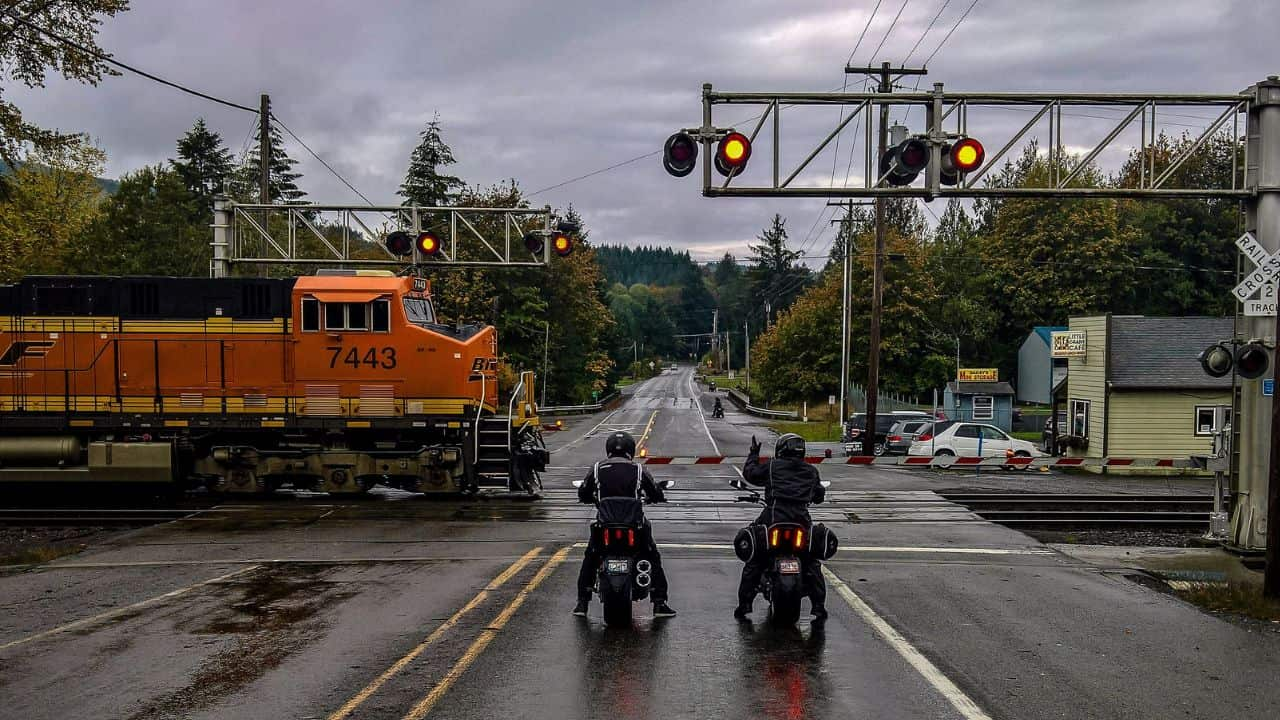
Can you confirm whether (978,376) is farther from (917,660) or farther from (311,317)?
(917,660)

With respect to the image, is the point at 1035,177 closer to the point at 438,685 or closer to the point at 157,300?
the point at 157,300

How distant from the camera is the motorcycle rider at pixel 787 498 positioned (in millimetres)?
9828

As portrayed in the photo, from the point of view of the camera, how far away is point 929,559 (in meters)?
14.9

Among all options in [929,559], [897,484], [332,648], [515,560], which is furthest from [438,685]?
[897,484]

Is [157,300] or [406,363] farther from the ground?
[157,300]

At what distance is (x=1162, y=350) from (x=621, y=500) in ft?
92.4

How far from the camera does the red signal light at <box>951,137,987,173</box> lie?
1395cm

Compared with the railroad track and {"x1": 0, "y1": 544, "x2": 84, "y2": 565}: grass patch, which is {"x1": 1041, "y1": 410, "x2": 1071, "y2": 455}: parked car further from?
{"x1": 0, "y1": 544, "x2": 84, "y2": 565}: grass patch

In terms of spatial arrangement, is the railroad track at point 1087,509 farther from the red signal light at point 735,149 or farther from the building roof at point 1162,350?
the red signal light at point 735,149

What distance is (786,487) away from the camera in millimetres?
9875

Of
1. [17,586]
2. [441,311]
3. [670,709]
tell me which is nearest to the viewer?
[670,709]

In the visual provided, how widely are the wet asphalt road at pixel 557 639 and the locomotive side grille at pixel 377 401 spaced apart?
4630mm

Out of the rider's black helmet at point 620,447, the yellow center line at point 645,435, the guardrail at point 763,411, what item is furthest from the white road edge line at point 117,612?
the guardrail at point 763,411

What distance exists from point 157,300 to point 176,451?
3.17m
